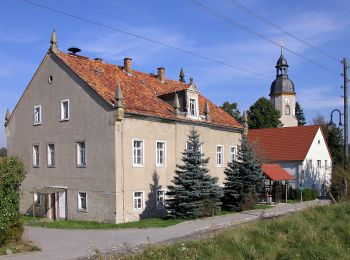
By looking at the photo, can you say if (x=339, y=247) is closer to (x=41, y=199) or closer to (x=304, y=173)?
(x=41, y=199)

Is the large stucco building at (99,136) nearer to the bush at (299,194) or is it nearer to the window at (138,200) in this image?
the window at (138,200)

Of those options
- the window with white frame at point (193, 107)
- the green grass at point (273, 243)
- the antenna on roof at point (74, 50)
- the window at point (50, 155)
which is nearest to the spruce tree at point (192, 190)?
the window with white frame at point (193, 107)

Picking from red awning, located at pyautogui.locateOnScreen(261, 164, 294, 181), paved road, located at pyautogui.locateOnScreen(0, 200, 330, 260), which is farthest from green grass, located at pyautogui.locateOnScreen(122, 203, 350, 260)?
red awning, located at pyautogui.locateOnScreen(261, 164, 294, 181)

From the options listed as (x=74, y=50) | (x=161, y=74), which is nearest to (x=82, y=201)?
(x=74, y=50)

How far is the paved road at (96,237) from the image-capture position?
16172mm

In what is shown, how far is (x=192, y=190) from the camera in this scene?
84.5 ft

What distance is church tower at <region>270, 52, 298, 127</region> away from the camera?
6950 cm

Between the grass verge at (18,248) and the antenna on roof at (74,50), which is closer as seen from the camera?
the grass verge at (18,248)

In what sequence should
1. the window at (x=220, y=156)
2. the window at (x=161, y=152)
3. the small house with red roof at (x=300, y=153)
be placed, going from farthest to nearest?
the small house with red roof at (x=300, y=153)
the window at (x=220, y=156)
the window at (x=161, y=152)

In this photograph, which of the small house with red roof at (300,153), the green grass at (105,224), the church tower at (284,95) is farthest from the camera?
the church tower at (284,95)

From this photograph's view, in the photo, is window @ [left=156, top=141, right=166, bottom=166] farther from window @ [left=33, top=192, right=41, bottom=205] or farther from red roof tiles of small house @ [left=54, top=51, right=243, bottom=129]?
window @ [left=33, top=192, right=41, bottom=205]

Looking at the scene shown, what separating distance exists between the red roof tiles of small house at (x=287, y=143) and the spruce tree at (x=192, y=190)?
16782 mm

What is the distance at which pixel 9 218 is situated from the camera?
16781 mm

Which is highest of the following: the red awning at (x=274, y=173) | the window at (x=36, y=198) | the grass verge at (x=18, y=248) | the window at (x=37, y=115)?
the window at (x=37, y=115)
